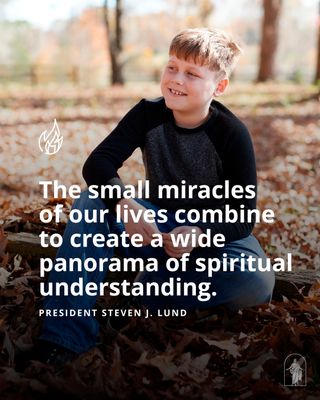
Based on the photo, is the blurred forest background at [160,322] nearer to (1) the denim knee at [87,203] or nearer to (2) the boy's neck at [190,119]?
(1) the denim knee at [87,203]

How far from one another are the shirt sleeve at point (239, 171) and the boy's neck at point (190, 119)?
154 mm

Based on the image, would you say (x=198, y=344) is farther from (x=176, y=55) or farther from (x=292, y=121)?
(x=292, y=121)

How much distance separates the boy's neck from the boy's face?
2.3 inches

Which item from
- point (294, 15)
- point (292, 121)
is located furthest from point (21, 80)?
point (294, 15)

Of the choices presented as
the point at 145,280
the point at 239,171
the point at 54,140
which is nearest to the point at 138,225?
the point at 145,280

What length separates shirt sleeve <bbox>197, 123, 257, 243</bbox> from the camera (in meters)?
2.58

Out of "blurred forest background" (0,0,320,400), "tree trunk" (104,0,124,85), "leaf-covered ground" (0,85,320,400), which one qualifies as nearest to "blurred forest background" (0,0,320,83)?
"tree trunk" (104,0,124,85)

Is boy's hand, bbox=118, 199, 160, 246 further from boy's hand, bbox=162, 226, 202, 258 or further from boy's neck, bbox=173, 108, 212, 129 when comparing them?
boy's neck, bbox=173, 108, 212, 129

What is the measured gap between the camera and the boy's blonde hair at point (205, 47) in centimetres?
257

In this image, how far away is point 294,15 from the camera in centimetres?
5334

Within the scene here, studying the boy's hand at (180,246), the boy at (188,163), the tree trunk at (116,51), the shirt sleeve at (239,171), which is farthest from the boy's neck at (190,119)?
the tree trunk at (116,51)

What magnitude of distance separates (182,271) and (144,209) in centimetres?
32

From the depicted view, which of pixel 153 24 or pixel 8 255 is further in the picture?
pixel 153 24

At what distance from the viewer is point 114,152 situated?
105 inches
